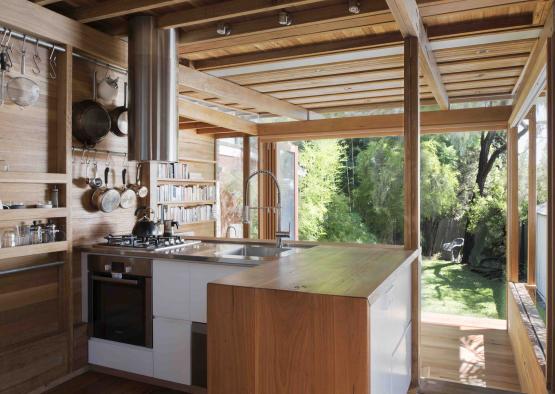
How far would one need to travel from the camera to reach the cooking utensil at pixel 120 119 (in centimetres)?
345

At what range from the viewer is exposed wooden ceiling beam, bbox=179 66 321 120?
13.4ft

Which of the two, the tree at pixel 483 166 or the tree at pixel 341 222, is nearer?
the tree at pixel 483 166

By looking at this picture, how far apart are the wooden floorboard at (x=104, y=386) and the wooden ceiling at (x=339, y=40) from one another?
2.36 metres

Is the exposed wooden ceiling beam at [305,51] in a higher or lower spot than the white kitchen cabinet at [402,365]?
higher

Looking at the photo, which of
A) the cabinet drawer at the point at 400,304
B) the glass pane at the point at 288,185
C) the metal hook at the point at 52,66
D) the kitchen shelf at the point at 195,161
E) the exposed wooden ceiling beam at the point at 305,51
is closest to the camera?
the cabinet drawer at the point at 400,304

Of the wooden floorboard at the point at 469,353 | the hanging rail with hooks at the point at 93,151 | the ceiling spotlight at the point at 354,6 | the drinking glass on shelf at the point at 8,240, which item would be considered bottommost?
the wooden floorboard at the point at 469,353

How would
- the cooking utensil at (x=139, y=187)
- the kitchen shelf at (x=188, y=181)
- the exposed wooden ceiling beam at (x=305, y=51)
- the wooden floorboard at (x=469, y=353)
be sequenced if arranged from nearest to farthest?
the exposed wooden ceiling beam at (x=305, y=51)
the cooking utensil at (x=139, y=187)
the wooden floorboard at (x=469, y=353)
the kitchen shelf at (x=188, y=181)

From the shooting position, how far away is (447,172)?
6691mm

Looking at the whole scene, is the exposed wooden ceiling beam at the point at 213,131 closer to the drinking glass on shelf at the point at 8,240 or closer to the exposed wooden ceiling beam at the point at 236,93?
the exposed wooden ceiling beam at the point at 236,93

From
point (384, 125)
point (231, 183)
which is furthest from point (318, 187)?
point (384, 125)

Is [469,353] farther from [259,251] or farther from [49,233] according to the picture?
[49,233]

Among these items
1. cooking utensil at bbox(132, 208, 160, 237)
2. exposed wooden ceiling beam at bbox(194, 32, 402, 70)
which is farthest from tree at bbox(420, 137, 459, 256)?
cooking utensil at bbox(132, 208, 160, 237)

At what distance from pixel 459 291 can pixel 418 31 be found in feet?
15.5

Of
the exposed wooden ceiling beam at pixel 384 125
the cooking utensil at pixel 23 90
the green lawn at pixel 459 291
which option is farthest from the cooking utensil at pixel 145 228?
the green lawn at pixel 459 291
